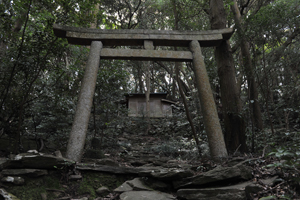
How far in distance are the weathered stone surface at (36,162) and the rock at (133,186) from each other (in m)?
1.08

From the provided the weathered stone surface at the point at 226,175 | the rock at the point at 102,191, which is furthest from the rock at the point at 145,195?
the rock at the point at 102,191

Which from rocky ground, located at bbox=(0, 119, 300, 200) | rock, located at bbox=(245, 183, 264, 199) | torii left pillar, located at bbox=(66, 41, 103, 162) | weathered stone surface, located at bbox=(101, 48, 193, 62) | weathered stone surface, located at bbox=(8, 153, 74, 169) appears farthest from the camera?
weathered stone surface, located at bbox=(101, 48, 193, 62)

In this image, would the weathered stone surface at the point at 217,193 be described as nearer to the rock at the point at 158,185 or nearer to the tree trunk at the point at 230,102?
the rock at the point at 158,185

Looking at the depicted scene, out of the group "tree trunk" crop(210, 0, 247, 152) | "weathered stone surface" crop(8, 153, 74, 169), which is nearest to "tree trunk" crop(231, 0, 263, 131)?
"tree trunk" crop(210, 0, 247, 152)

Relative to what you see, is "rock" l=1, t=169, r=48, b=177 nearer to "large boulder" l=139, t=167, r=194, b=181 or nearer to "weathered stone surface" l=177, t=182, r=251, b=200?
"large boulder" l=139, t=167, r=194, b=181

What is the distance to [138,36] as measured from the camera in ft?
18.2

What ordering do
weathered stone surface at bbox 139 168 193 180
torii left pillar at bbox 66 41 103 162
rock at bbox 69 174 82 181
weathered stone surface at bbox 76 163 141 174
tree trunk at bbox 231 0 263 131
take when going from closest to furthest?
weathered stone surface at bbox 139 168 193 180
rock at bbox 69 174 82 181
weathered stone surface at bbox 76 163 141 174
torii left pillar at bbox 66 41 103 162
tree trunk at bbox 231 0 263 131

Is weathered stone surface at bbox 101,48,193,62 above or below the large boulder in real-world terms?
above

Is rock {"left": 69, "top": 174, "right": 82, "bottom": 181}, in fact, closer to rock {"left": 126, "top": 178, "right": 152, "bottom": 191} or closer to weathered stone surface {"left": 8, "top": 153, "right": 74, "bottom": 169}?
weathered stone surface {"left": 8, "top": 153, "right": 74, "bottom": 169}

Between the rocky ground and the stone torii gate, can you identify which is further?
the stone torii gate

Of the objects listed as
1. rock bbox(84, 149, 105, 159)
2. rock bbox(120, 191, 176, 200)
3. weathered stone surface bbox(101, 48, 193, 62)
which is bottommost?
rock bbox(120, 191, 176, 200)

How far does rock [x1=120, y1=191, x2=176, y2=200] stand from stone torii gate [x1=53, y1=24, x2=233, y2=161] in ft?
5.87

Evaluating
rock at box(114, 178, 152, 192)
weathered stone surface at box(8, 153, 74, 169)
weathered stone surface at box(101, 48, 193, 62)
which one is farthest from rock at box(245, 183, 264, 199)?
weathered stone surface at box(101, 48, 193, 62)

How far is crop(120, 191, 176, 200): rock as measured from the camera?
2918 mm
